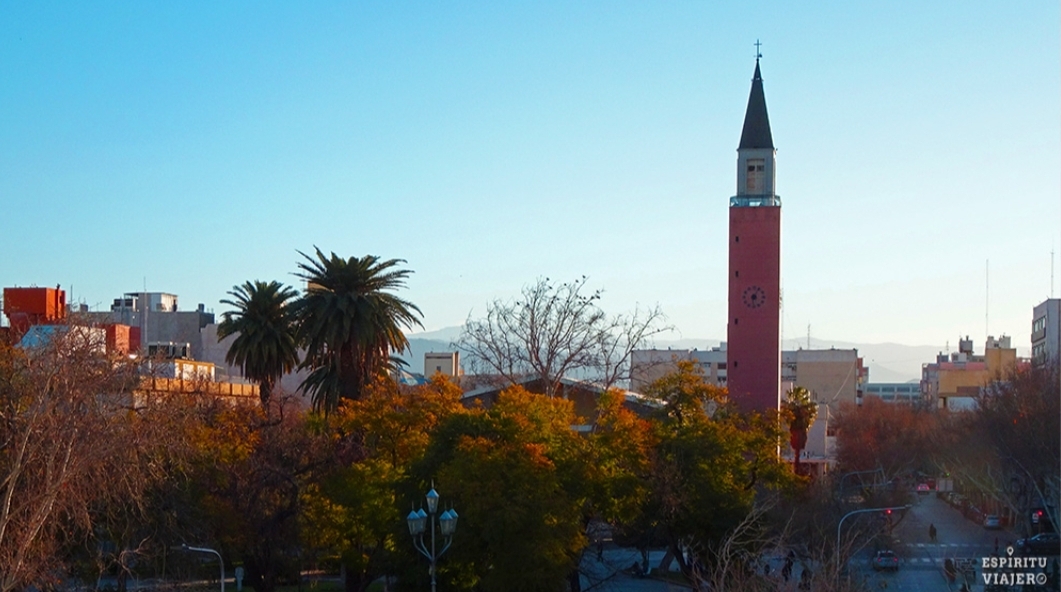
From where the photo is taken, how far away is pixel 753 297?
228 feet

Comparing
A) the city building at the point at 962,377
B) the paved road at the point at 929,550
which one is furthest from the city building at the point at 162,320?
the paved road at the point at 929,550

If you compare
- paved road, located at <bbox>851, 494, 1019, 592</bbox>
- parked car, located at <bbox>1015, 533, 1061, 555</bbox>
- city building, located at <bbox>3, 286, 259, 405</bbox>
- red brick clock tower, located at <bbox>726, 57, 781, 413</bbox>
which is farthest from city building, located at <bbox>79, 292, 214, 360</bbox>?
parked car, located at <bbox>1015, 533, 1061, 555</bbox>

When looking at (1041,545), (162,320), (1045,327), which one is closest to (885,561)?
(1041,545)

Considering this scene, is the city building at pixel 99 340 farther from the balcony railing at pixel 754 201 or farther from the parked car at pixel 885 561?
the balcony railing at pixel 754 201

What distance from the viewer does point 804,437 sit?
243 feet

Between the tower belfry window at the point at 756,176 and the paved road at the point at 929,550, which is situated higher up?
the tower belfry window at the point at 756,176

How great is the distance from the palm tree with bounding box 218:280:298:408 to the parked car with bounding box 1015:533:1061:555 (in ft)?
92.8

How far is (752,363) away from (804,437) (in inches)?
312

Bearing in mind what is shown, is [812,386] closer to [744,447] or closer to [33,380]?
[744,447]

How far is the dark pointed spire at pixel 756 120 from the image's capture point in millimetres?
69812

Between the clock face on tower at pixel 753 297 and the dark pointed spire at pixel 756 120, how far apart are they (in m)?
7.95

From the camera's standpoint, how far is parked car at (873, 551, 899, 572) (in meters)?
39.1

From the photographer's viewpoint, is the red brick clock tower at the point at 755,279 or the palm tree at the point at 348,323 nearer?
the palm tree at the point at 348,323

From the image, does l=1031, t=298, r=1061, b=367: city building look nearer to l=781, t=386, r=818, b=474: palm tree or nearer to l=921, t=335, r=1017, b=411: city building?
l=921, t=335, r=1017, b=411: city building
